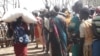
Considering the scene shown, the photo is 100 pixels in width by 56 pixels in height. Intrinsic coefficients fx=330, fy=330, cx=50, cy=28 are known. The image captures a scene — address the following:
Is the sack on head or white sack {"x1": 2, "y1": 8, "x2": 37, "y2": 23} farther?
white sack {"x1": 2, "y1": 8, "x2": 37, "y2": 23}

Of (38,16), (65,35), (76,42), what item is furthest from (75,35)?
(38,16)

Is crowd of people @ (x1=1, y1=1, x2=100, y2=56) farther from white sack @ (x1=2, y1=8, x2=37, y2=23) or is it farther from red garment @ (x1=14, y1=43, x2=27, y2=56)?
white sack @ (x1=2, y1=8, x2=37, y2=23)

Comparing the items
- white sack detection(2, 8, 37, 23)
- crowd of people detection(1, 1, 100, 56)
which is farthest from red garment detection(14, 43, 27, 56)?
white sack detection(2, 8, 37, 23)

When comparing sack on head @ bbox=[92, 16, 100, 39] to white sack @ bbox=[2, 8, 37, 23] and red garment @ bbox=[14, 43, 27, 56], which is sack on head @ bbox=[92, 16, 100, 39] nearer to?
white sack @ bbox=[2, 8, 37, 23]

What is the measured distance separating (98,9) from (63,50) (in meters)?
1.69

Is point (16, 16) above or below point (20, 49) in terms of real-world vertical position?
above

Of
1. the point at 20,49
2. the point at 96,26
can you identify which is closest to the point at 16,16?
the point at 20,49

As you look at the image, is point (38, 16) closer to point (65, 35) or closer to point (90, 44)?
point (65, 35)

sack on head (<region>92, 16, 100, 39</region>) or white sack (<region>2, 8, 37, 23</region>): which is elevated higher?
white sack (<region>2, 8, 37, 23</region>)

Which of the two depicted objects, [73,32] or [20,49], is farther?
[20,49]

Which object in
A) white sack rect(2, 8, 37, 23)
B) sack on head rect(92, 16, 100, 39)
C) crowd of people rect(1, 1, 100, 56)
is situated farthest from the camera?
white sack rect(2, 8, 37, 23)

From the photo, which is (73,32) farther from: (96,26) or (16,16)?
(16,16)

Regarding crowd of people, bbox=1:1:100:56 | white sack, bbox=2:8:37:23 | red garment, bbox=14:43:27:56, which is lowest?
red garment, bbox=14:43:27:56

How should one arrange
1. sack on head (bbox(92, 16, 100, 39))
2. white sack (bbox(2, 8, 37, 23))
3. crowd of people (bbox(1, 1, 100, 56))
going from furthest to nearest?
white sack (bbox(2, 8, 37, 23)) < crowd of people (bbox(1, 1, 100, 56)) < sack on head (bbox(92, 16, 100, 39))
